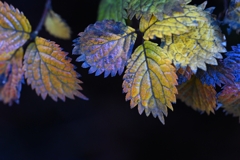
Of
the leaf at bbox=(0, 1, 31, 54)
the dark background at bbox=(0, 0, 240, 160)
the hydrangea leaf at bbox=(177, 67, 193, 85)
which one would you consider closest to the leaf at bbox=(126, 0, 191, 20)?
the hydrangea leaf at bbox=(177, 67, 193, 85)

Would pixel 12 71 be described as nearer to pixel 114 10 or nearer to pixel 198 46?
pixel 114 10

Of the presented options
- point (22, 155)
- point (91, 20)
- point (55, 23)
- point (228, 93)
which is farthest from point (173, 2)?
point (22, 155)

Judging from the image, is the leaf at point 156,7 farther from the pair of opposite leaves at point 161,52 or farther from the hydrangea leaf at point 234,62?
the hydrangea leaf at point 234,62

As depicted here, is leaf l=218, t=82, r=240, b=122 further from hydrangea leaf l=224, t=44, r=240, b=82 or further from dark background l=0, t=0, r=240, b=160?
dark background l=0, t=0, r=240, b=160

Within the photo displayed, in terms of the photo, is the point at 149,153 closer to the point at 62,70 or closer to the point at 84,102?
the point at 84,102

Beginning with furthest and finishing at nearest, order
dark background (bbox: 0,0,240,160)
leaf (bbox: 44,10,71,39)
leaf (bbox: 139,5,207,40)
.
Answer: dark background (bbox: 0,0,240,160)
leaf (bbox: 44,10,71,39)
leaf (bbox: 139,5,207,40)

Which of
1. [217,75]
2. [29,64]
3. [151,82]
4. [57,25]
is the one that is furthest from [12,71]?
[217,75]
